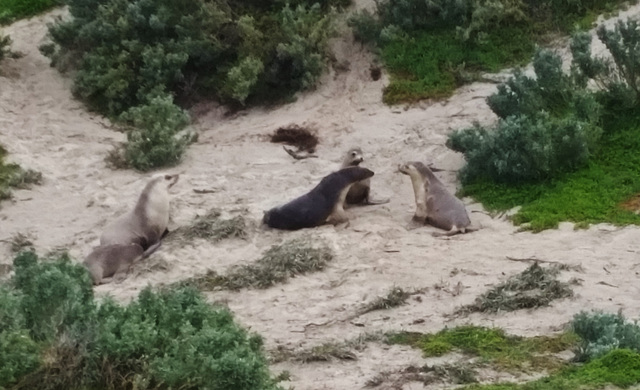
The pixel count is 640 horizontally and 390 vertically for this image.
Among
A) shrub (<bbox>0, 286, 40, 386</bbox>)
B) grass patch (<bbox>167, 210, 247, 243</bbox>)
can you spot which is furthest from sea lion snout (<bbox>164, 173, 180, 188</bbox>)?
shrub (<bbox>0, 286, 40, 386</bbox>)

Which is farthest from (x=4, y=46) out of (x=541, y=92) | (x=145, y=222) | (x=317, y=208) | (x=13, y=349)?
(x=13, y=349)

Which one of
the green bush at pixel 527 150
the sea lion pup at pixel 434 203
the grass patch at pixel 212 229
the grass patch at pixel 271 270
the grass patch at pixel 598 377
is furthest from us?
the green bush at pixel 527 150

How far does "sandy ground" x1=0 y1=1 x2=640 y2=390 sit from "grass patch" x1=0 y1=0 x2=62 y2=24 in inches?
9.0

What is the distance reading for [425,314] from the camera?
26.3 feet

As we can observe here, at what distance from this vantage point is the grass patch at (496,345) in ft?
21.6

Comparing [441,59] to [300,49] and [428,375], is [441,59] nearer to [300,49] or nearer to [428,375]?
[300,49]

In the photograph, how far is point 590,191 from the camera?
10844 mm

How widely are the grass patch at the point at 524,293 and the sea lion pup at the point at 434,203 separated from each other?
188cm

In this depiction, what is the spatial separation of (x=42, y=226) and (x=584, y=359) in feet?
22.4

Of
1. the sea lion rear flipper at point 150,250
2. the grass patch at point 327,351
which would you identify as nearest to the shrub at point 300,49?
the sea lion rear flipper at point 150,250

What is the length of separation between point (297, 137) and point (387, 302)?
18.1ft

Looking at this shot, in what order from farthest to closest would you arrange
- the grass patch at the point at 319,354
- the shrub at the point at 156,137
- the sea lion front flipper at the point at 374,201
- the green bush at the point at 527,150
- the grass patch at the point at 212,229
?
1. the shrub at the point at 156,137
2. the sea lion front flipper at the point at 374,201
3. the green bush at the point at 527,150
4. the grass patch at the point at 212,229
5. the grass patch at the point at 319,354

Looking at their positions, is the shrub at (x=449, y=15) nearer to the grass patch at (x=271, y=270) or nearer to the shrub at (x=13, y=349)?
the grass patch at (x=271, y=270)

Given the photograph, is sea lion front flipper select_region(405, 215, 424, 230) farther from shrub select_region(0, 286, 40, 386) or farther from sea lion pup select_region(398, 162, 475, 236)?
shrub select_region(0, 286, 40, 386)
